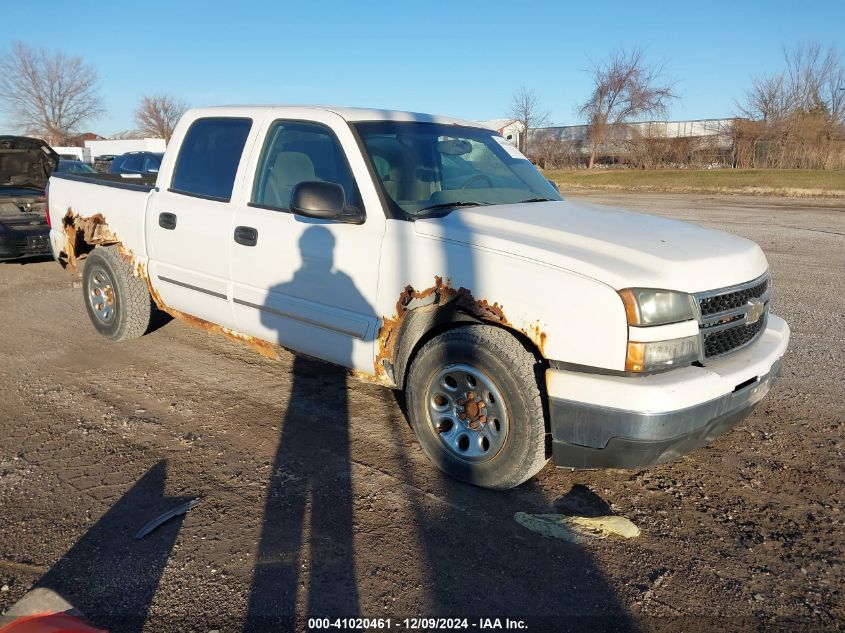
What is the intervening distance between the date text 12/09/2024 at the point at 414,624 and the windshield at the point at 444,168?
7.01 feet

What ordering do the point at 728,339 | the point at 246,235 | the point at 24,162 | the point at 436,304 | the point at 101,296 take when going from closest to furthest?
1. the point at 728,339
2. the point at 436,304
3. the point at 246,235
4. the point at 101,296
5. the point at 24,162

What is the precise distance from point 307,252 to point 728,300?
235cm

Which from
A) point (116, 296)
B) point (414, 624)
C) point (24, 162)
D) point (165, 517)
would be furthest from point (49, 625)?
point (24, 162)

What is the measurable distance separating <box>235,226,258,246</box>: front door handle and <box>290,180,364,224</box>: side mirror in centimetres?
69

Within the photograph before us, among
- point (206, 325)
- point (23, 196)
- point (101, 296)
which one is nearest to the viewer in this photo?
point (206, 325)

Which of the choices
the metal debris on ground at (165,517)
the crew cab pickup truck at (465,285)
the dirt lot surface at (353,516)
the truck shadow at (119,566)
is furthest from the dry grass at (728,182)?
the truck shadow at (119,566)

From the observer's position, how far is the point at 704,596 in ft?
8.99

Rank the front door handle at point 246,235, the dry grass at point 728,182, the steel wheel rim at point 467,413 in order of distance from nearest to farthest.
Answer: the steel wheel rim at point 467,413, the front door handle at point 246,235, the dry grass at point 728,182

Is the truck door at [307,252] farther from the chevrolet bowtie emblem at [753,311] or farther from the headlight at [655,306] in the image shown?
the chevrolet bowtie emblem at [753,311]

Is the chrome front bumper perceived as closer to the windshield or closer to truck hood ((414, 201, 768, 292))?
truck hood ((414, 201, 768, 292))

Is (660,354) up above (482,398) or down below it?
above

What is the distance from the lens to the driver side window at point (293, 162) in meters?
4.19

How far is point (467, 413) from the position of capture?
11.6 ft

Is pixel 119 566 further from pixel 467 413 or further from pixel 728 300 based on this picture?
pixel 728 300
